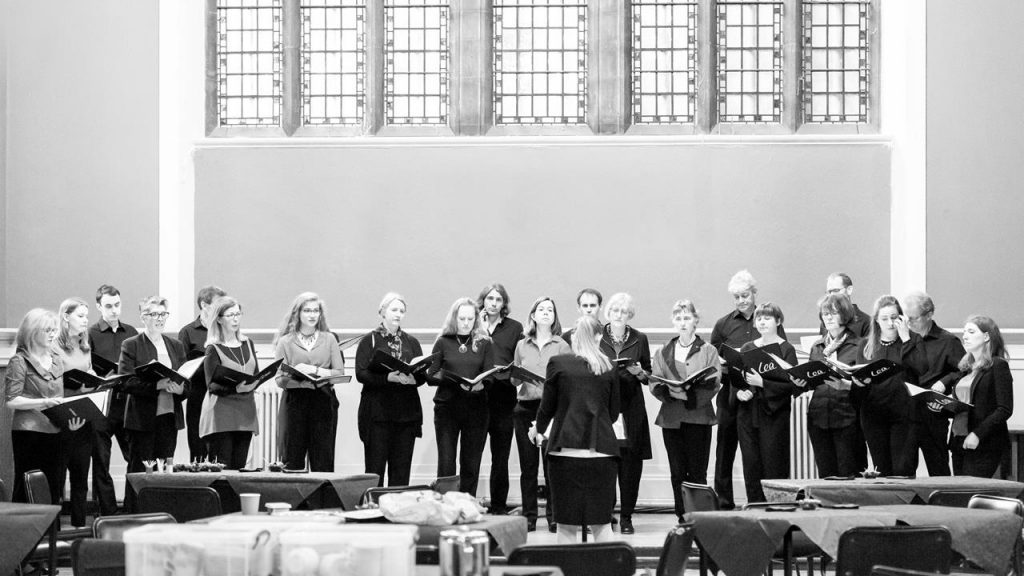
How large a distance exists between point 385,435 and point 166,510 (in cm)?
267

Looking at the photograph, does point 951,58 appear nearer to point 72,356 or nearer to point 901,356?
point 901,356

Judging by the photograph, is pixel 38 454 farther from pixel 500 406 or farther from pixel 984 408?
pixel 984 408

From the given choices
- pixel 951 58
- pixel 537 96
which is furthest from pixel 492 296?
pixel 951 58

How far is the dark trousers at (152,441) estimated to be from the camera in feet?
28.5

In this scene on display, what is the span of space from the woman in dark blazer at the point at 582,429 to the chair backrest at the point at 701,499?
0.80 m

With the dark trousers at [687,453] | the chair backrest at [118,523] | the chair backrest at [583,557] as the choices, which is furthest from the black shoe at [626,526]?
the chair backrest at [583,557]

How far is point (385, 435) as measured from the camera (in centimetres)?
856

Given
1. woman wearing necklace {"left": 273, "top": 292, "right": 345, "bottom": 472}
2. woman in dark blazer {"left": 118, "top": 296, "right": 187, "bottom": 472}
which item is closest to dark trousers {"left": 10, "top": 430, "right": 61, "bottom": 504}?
woman in dark blazer {"left": 118, "top": 296, "right": 187, "bottom": 472}

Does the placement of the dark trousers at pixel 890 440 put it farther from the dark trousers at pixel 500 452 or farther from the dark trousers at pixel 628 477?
the dark trousers at pixel 500 452

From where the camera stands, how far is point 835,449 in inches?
330

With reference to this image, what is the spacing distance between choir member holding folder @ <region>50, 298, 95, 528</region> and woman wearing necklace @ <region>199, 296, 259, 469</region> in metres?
0.85

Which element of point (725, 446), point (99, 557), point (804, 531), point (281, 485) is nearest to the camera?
point (99, 557)

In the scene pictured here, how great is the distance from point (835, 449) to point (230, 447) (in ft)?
13.2

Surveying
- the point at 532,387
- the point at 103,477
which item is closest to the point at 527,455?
the point at 532,387
